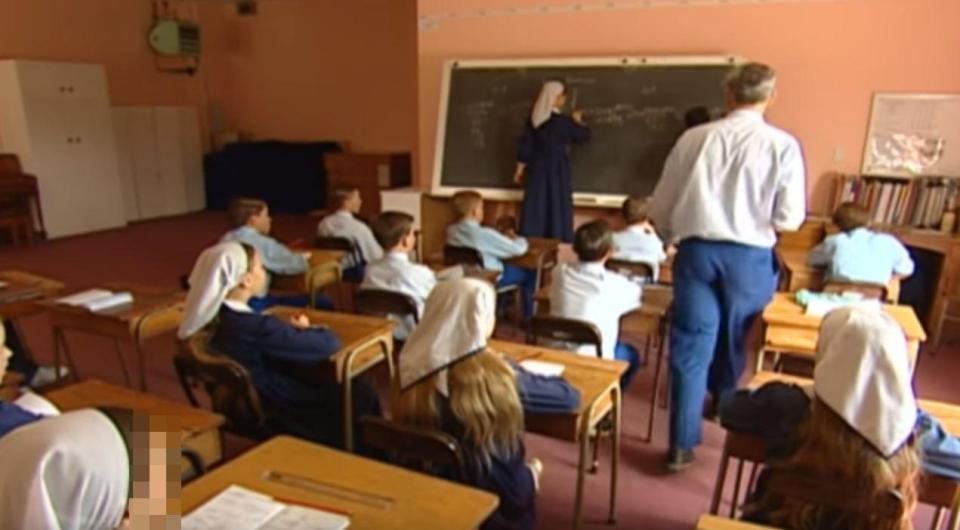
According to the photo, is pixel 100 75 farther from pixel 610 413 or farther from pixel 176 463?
pixel 176 463

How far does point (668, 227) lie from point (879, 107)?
292cm

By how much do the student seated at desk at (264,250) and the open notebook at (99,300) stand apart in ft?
2.24

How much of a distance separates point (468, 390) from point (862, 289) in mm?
2593

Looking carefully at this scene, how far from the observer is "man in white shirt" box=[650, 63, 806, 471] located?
275cm

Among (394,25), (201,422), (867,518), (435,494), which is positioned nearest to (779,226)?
(867,518)

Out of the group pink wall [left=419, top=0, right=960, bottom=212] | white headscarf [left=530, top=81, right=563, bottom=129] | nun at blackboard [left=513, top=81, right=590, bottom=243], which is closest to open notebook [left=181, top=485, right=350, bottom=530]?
nun at blackboard [left=513, top=81, right=590, bottom=243]

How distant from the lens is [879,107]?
16.1 ft

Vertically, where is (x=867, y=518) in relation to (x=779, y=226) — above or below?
below

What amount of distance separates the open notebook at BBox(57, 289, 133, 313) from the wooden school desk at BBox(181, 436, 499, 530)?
1.94 metres

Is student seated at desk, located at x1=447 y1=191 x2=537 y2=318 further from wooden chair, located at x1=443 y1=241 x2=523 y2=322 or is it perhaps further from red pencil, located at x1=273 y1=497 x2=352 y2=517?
red pencil, located at x1=273 y1=497 x2=352 y2=517

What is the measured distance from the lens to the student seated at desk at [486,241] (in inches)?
173

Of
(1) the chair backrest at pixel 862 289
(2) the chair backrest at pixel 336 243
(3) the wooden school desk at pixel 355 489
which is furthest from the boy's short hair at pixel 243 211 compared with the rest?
(1) the chair backrest at pixel 862 289

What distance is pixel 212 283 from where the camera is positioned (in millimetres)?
2490

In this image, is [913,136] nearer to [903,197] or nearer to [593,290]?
[903,197]
